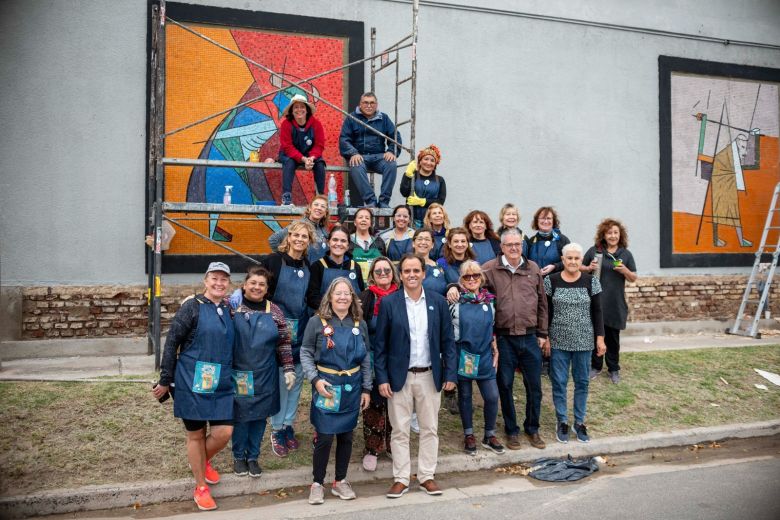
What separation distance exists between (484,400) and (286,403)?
74.7 inches

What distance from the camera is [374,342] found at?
17.8ft

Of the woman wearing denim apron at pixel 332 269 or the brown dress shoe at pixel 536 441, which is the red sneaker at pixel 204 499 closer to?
the woman wearing denim apron at pixel 332 269

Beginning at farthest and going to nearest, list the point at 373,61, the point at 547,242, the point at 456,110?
the point at 456,110 < the point at 373,61 < the point at 547,242

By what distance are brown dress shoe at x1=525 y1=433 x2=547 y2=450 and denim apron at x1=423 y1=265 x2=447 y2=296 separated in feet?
5.79

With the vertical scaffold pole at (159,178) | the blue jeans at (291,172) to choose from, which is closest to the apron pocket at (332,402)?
the vertical scaffold pole at (159,178)

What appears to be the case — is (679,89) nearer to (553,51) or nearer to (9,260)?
(553,51)

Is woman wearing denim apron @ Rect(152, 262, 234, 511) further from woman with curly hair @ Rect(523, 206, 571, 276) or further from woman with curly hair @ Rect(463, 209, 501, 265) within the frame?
woman with curly hair @ Rect(523, 206, 571, 276)

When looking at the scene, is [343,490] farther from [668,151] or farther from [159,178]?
[668,151]

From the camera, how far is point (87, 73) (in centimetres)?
859

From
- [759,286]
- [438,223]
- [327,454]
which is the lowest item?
[327,454]

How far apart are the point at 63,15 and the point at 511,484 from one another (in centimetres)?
822

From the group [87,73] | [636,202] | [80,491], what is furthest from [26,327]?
[636,202]

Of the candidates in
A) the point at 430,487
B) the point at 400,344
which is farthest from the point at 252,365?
the point at 430,487

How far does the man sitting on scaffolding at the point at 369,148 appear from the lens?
8.32 meters
